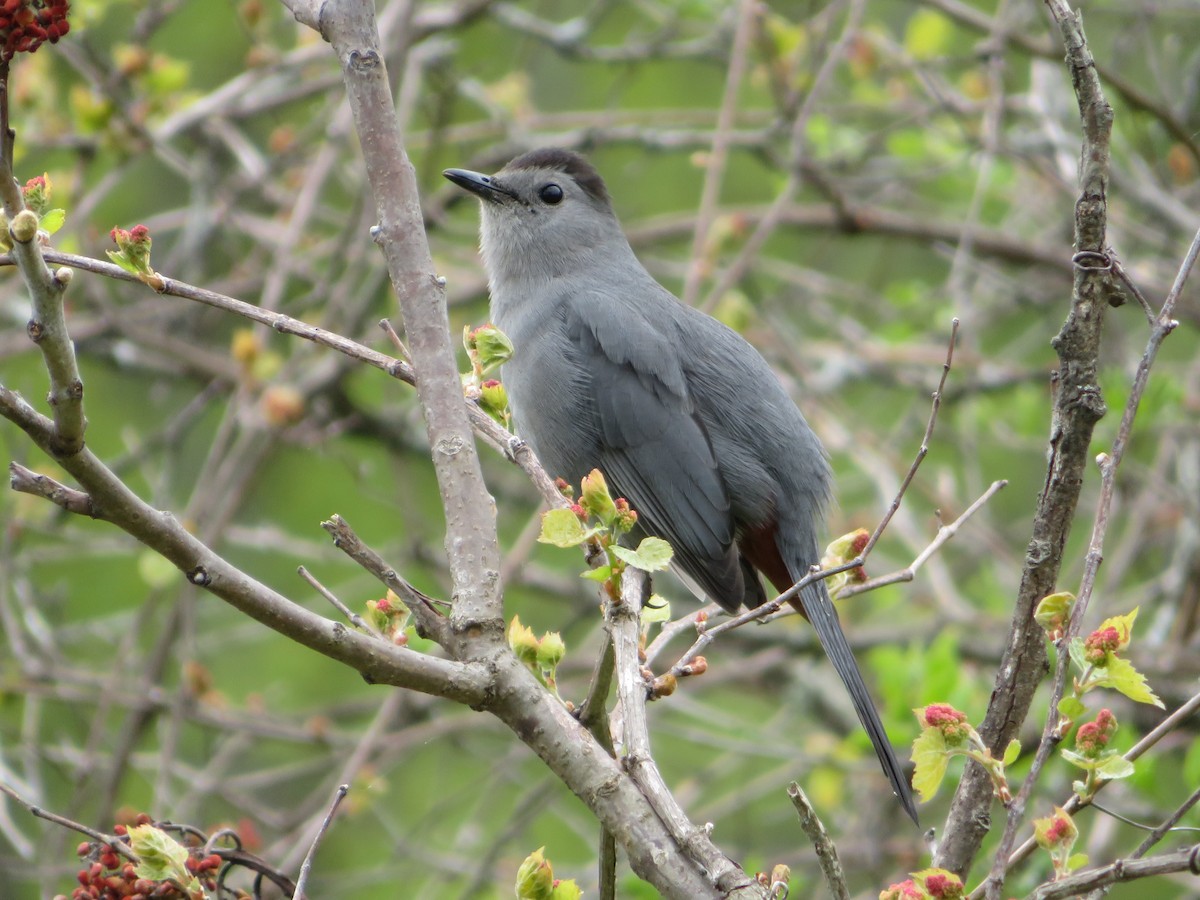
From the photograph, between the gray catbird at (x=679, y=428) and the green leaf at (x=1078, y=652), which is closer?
the green leaf at (x=1078, y=652)

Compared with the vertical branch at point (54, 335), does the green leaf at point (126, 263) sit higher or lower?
higher

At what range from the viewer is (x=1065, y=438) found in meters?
2.03

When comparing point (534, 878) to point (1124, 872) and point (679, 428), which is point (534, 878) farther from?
point (679, 428)

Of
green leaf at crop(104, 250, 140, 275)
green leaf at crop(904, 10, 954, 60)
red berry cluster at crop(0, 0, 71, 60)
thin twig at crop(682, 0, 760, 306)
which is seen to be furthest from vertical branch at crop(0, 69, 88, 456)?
green leaf at crop(904, 10, 954, 60)

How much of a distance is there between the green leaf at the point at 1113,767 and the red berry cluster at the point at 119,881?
1.27 meters

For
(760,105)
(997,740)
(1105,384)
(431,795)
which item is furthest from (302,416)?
(760,105)

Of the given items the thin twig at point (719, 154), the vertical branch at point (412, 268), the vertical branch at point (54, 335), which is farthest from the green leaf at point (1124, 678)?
the thin twig at point (719, 154)

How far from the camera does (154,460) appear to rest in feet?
22.4

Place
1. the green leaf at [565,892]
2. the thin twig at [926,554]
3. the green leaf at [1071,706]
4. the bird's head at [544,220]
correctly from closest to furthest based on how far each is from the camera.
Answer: the green leaf at [1071,706] < the green leaf at [565,892] < the thin twig at [926,554] < the bird's head at [544,220]

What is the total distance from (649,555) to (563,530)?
0.48 feet

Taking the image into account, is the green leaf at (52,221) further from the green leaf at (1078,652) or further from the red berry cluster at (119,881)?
the green leaf at (1078,652)

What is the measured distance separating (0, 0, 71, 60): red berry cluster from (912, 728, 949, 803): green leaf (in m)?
1.55

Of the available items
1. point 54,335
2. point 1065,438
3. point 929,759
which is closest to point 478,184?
point 1065,438

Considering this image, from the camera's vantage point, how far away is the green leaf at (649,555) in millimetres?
2014
